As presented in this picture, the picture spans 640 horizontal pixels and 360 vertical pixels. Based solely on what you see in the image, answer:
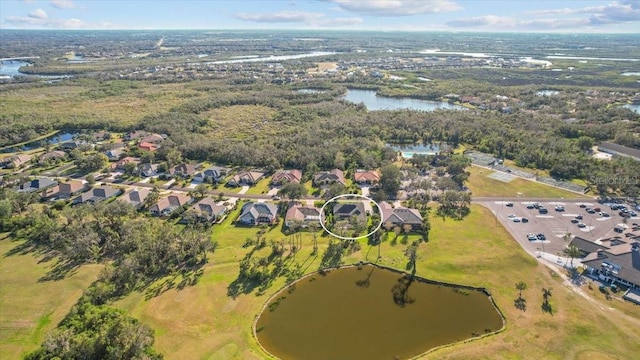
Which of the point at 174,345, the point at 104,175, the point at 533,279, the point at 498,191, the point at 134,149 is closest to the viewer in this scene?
the point at 174,345

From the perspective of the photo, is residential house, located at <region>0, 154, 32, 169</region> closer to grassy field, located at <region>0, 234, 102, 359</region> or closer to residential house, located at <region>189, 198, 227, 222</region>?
grassy field, located at <region>0, 234, 102, 359</region>

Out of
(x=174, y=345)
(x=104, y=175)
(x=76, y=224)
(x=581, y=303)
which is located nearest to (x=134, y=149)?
(x=104, y=175)

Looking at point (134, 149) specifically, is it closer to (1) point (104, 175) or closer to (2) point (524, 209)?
(1) point (104, 175)

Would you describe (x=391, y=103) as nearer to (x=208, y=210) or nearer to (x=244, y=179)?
(x=244, y=179)

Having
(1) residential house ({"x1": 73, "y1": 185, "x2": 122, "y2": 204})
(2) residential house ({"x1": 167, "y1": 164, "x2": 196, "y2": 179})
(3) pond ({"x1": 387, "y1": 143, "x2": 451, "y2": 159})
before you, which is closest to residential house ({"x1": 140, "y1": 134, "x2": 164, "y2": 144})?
(2) residential house ({"x1": 167, "y1": 164, "x2": 196, "y2": 179})

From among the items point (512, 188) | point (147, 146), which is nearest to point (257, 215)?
point (512, 188)

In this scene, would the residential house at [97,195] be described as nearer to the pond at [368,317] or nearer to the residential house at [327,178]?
the residential house at [327,178]
